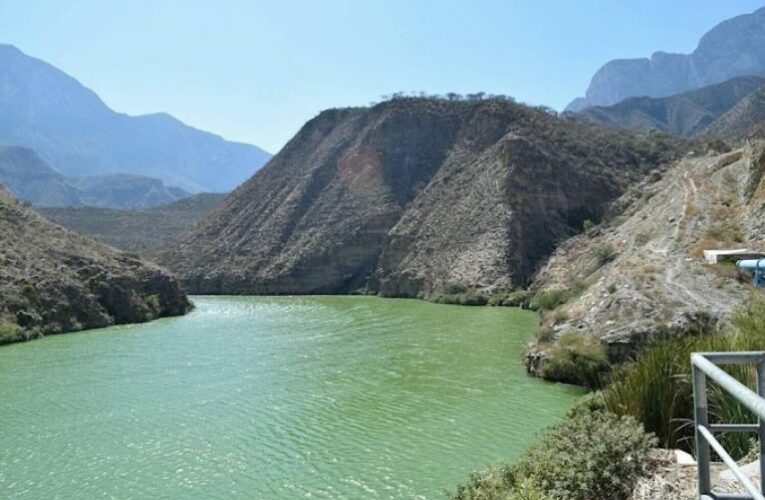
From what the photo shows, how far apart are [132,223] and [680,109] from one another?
122 metres

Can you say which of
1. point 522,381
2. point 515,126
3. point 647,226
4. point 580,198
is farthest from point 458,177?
point 522,381

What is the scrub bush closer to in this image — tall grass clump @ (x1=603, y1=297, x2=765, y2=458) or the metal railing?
tall grass clump @ (x1=603, y1=297, x2=765, y2=458)

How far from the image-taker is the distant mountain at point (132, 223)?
97375 mm

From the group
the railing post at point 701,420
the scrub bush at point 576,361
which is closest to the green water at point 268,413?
the scrub bush at point 576,361

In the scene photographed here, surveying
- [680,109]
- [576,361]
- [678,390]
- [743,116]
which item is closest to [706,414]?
[678,390]

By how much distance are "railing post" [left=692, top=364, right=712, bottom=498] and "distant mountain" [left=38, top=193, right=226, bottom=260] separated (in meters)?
90.6

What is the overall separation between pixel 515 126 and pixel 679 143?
1993cm

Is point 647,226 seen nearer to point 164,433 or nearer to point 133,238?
point 164,433

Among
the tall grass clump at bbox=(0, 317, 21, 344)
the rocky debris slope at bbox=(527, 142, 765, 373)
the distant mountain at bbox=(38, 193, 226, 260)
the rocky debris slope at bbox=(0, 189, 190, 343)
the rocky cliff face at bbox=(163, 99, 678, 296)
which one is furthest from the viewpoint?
the distant mountain at bbox=(38, 193, 226, 260)

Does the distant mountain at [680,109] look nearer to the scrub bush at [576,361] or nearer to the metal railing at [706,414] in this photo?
the scrub bush at [576,361]

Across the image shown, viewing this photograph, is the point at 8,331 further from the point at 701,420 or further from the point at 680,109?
the point at 680,109

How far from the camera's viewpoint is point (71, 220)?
10650 centimetres

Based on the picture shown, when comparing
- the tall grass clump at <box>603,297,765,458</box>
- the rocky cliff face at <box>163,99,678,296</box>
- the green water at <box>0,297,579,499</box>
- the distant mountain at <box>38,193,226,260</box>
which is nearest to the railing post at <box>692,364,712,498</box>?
the tall grass clump at <box>603,297,765,458</box>

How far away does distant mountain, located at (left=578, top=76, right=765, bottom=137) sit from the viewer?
146m
